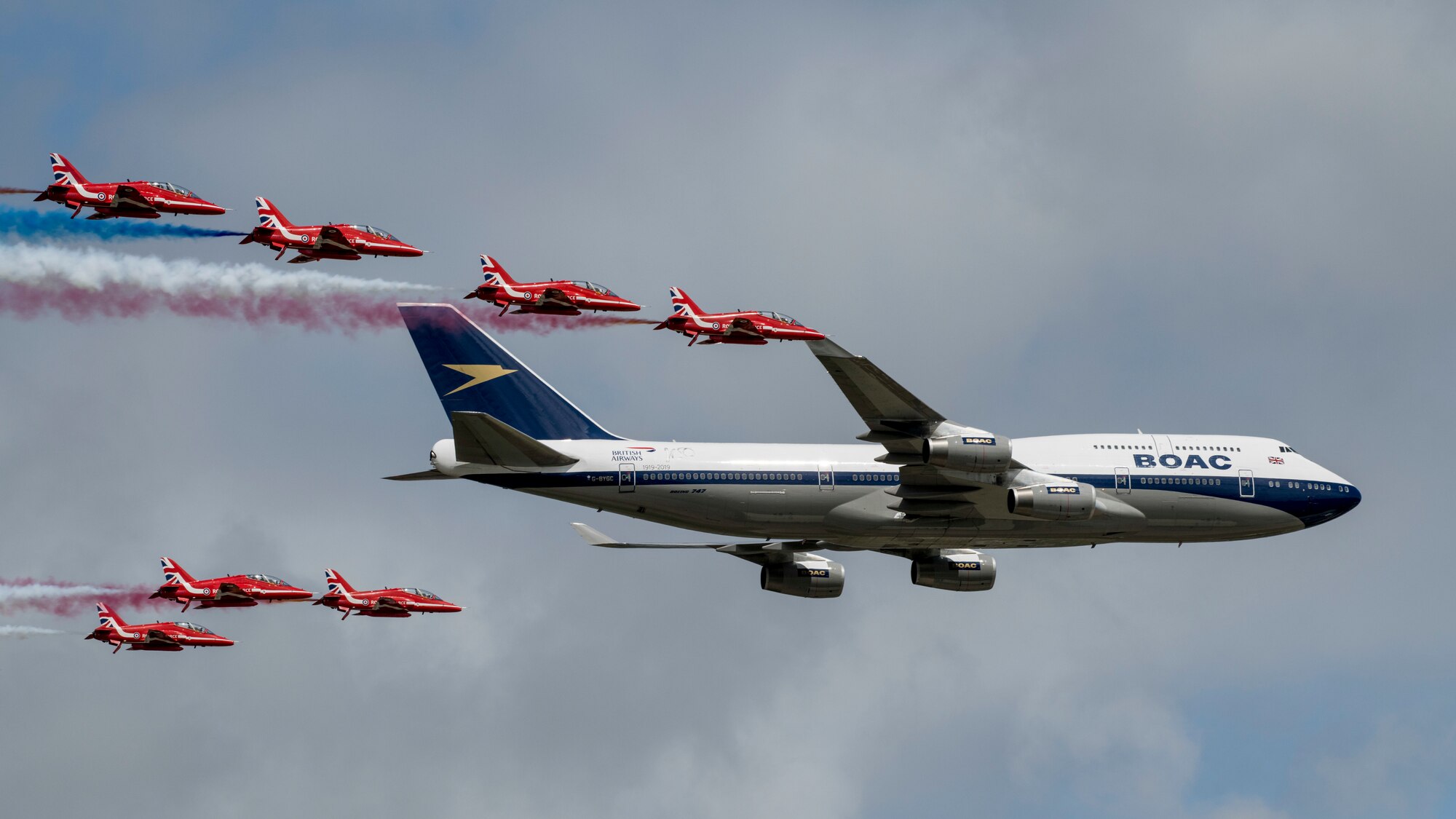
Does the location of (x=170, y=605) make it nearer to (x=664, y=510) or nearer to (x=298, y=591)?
(x=298, y=591)

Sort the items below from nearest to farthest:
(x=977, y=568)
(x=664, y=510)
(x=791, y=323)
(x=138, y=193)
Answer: (x=138, y=193)
(x=791, y=323)
(x=664, y=510)
(x=977, y=568)

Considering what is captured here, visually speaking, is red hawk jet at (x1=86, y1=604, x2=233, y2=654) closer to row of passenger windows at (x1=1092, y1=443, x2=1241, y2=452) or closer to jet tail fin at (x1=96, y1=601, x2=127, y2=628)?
jet tail fin at (x1=96, y1=601, x2=127, y2=628)

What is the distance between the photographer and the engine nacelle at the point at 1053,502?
210 ft

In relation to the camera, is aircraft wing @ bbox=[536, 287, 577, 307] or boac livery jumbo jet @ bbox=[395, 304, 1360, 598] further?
boac livery jumbo jet @ bbox=[395, 304, 1360, 598]

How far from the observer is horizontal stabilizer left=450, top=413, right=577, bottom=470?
196 ft

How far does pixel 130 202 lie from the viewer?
175 feet

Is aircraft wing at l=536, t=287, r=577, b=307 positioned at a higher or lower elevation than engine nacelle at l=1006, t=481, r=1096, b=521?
higher

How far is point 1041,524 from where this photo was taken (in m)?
66.1

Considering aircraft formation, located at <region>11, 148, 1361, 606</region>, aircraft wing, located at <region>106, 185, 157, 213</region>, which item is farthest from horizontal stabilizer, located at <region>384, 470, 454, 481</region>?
aircraft wing, located at <region>106, 185, 157, 213</region>

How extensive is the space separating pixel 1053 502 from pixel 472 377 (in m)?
21.1

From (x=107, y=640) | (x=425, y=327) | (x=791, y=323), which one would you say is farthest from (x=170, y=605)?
(x=791, y=323)

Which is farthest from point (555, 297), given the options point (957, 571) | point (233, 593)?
point (233, 593)

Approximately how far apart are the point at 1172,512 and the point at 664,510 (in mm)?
18781

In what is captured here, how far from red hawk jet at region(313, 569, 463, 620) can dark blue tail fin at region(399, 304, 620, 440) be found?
15.3 m
